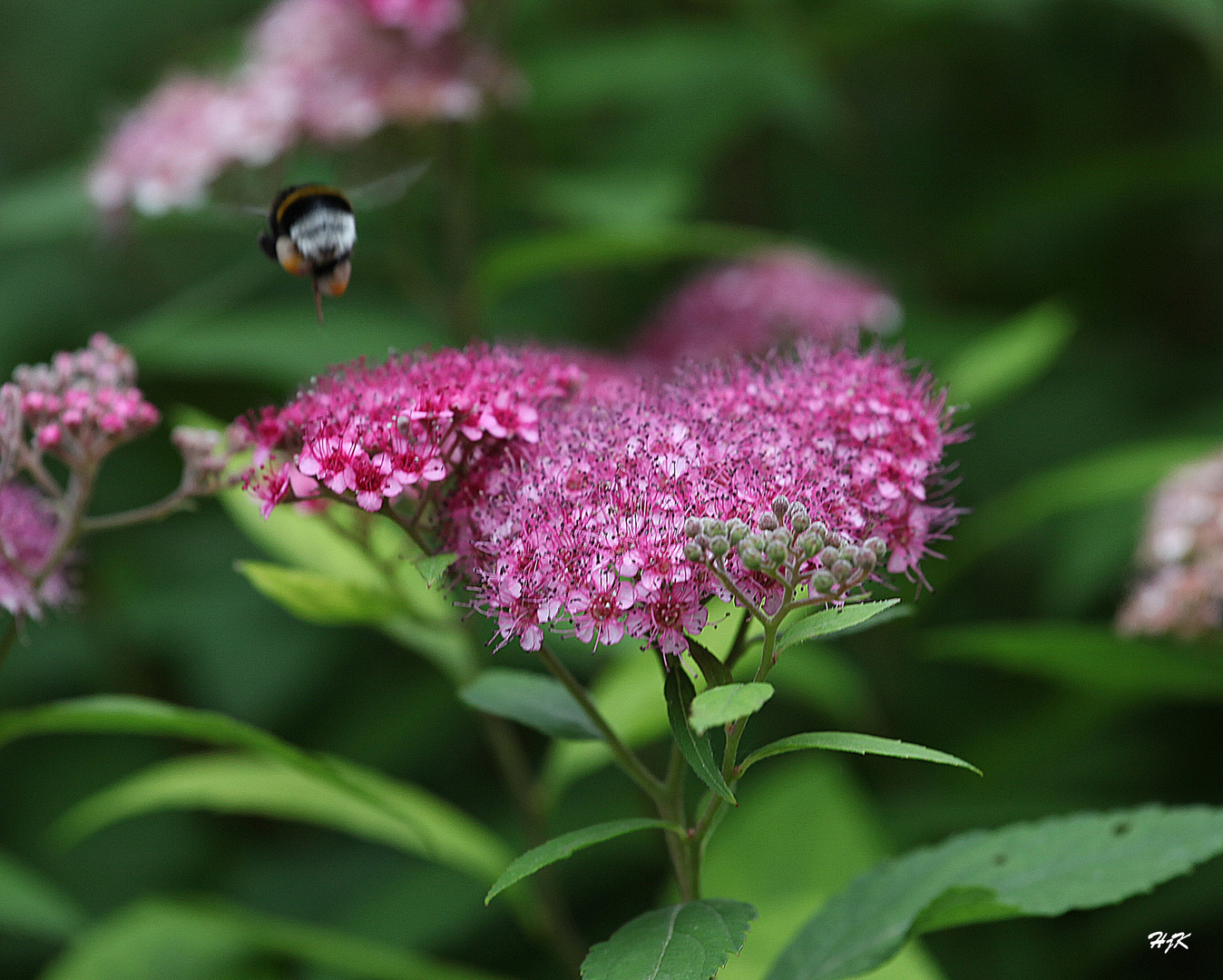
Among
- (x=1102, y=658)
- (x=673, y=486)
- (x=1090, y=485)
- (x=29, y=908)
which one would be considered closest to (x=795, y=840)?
(x=1102, y=658)

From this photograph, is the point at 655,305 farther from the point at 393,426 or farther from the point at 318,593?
the point at 393,426

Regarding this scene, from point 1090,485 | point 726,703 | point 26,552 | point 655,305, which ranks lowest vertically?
point 726,703

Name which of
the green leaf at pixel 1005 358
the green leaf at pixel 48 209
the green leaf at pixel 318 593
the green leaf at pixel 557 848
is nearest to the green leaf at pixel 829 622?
the green leaf at pixel 557 848

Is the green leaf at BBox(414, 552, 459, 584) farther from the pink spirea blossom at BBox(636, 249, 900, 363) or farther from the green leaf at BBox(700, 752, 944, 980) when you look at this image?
the pink spirea blossom at BBox(636, 249, 900, 363)

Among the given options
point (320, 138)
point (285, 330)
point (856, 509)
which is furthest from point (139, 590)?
point (856, 509)

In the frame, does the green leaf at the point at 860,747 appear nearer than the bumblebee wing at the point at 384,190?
Yes

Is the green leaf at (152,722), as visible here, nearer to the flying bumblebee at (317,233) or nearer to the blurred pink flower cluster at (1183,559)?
the flying bumblebee at (317,233)
